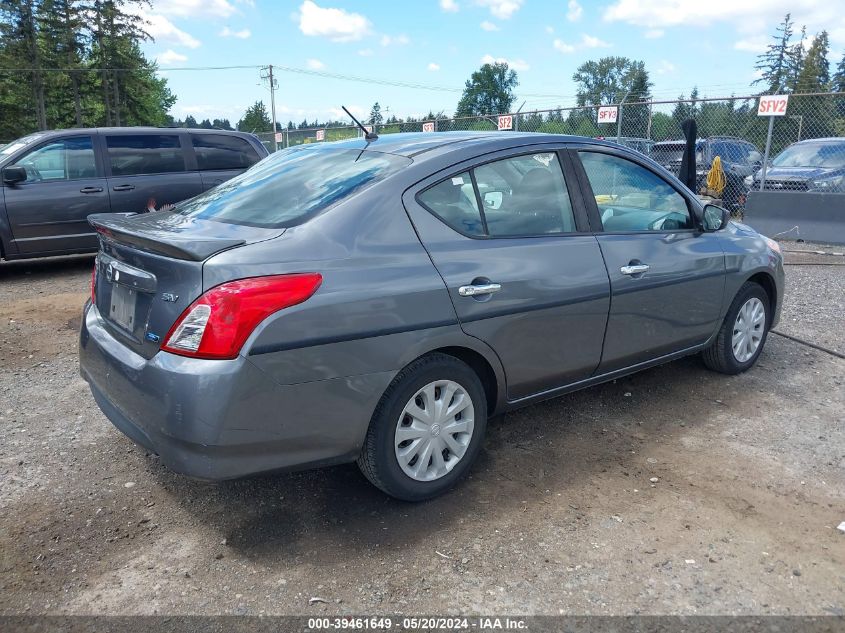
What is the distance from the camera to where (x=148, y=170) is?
28.9 ft

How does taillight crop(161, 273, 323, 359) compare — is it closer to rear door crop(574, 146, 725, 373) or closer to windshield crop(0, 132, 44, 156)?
rear door crop(574, 146, 725, 373)

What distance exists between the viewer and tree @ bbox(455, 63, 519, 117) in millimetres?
97744

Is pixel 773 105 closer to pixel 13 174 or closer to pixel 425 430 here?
pixel 425 430

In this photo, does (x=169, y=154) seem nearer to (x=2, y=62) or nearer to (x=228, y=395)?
(x=228, y=395)

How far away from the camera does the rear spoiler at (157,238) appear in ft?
8.85

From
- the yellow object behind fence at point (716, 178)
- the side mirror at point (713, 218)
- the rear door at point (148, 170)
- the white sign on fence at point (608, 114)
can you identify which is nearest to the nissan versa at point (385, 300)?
the side mirror at point (713, 218)

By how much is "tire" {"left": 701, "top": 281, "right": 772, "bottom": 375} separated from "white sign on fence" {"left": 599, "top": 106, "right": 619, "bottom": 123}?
10.1 metres

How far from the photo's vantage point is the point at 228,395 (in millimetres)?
2576

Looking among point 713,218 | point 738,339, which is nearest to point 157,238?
point 713,218

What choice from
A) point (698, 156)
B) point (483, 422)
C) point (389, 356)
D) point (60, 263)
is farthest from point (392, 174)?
point (698, 156)

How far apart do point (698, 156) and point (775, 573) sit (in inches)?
556

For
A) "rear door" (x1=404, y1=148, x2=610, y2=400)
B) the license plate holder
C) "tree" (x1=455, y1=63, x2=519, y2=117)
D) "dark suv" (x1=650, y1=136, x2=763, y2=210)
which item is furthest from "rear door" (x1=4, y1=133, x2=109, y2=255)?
"tree" (x1=455, y1=63, x2=519, y2=117)

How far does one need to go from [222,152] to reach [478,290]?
7.28 m

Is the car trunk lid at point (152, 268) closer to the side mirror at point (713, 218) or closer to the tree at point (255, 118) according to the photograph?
the side mirror at point (713, 218)
